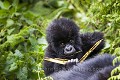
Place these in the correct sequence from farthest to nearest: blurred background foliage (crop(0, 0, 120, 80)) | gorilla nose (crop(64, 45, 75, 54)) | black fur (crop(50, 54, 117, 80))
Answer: gorilla nose (crop(64, 45, 75, 54))
blurred background foliage (crop(0, 0, 120, 80))
black fur (crop(50, 54, 117, 80))

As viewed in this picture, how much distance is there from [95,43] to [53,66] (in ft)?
1.70

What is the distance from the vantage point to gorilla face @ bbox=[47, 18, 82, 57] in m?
3.47

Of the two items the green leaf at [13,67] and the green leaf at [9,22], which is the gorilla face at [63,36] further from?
the green leaf at [9,22]

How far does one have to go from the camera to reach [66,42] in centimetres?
352

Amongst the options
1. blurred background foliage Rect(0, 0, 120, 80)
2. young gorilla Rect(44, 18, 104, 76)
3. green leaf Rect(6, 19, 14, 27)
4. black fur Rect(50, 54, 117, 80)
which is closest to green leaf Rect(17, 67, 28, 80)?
blurred background foliage Rect(0, 0, 120, 80)

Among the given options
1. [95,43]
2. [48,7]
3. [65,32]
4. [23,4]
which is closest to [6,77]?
[65,32]

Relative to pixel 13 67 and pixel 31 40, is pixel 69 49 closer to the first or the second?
pixel 31 40

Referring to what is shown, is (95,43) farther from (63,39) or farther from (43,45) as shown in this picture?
(43,45)

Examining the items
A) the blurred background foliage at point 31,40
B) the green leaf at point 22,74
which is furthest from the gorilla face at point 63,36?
the green leaf at point 22,74

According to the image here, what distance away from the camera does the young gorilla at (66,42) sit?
3.42 meters

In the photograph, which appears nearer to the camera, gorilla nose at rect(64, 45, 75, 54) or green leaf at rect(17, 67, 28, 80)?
green leaf at rect(17, 67, 28, 80)

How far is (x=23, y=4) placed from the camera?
20.1 ft

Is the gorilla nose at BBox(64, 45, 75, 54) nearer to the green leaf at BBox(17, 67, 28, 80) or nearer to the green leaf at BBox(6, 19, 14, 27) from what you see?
the green leaf at BBox(17, 67, 28, 80)

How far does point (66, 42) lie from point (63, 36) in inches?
3.2
